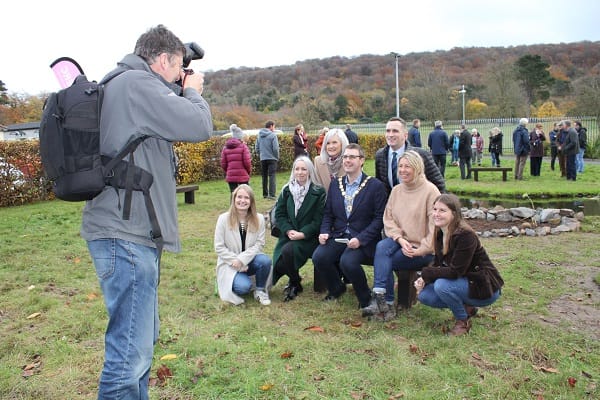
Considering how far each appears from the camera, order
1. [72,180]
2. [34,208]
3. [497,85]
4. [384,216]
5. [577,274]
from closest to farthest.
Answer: [72,180], [384,216], [577,274], [34,208], [497,85]

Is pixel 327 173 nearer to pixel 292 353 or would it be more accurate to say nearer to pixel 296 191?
pixel 296 191

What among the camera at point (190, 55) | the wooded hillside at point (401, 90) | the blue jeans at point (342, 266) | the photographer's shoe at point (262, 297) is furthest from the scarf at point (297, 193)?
the wooded hillside at point (401, 90)

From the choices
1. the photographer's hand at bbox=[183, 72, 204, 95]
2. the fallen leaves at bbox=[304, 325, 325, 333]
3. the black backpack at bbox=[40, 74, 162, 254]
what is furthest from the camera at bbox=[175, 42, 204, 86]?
the fallen leaves at bbox=[304, 325, 325, 333]

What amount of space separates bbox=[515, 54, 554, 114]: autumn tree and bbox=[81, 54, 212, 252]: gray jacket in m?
A: 60.9

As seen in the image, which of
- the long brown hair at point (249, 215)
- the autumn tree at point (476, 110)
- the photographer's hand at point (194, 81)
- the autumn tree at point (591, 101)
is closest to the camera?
the photographer's hand at point (194, 81)

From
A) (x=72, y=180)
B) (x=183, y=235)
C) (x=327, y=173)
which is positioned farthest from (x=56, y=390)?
(x=183, y=235)

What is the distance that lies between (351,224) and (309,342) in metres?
1.48

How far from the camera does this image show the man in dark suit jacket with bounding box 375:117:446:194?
5422mm

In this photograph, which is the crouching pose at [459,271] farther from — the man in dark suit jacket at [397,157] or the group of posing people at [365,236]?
the man in dark suit jacket at [397,157]

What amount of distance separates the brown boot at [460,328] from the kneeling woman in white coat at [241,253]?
1932 millimetres

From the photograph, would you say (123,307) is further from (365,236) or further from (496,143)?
(496,143)

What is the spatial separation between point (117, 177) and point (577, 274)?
579cm

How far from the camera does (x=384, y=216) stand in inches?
207

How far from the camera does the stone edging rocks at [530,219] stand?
341 inches
